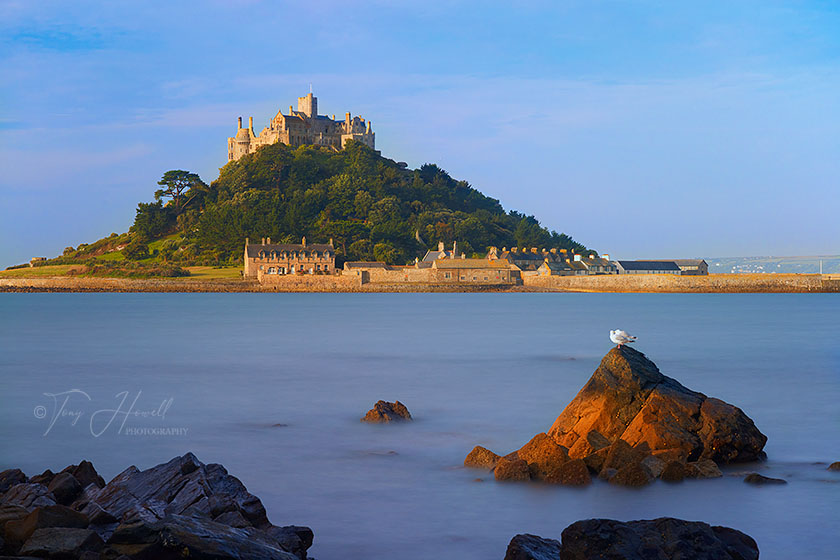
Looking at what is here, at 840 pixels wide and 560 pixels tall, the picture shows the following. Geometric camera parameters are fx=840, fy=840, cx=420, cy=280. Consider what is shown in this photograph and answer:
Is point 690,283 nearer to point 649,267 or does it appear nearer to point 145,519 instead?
point 649,267

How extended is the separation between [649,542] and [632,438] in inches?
160

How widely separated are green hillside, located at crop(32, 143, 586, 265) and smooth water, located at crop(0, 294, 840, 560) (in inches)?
2793

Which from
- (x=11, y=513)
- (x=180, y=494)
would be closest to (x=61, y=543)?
(x=11, y=513)

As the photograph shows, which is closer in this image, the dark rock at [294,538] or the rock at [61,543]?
the rock at [61,543]

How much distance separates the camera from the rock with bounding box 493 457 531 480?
8.74 meters

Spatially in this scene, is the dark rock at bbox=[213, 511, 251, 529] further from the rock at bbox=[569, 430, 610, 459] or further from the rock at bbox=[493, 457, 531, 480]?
the rock at bbox=[569, 430, 610, 459]

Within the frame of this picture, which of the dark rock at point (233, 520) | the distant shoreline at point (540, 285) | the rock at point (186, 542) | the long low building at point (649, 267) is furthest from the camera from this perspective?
the long low building at point (649, 267)

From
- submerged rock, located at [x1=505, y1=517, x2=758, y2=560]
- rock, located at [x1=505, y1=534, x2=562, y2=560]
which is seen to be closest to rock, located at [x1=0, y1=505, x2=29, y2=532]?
rock, located at [x1=505, y1=534, x2=562, y2=560]

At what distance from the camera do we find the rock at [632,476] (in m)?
8.47

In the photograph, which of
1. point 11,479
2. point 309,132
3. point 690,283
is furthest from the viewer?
point 309,132

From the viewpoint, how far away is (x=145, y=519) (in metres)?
5.46

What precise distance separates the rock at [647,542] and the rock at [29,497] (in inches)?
149

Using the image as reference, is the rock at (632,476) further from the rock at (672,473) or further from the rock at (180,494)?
the rock at (180,494)

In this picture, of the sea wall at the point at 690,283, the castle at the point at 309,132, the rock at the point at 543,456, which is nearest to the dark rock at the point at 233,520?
the rock at the point at 543,456
